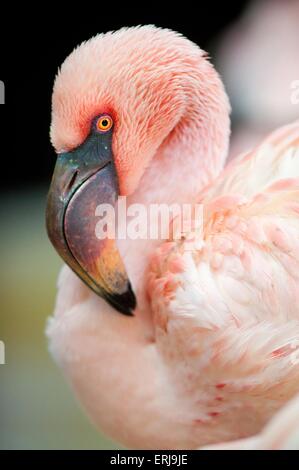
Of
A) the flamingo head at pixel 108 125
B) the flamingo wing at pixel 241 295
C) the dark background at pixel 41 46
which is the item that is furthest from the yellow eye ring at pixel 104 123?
the dark background at pixel 41 46

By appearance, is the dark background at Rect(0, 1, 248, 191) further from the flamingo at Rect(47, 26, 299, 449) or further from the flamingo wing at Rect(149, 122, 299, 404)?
the flamingo wing at Rect(149, 122, 299, 404)

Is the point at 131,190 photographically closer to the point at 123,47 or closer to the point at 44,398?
the point at 123,47

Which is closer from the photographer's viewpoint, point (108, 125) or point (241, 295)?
point (241, 295)

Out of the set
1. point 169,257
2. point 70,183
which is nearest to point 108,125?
point 70,183

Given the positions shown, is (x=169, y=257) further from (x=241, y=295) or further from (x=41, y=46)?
(x=41, y=46)

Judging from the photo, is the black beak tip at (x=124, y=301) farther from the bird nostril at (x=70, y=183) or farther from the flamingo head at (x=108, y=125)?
the bird nostril at (x=70, y=183)

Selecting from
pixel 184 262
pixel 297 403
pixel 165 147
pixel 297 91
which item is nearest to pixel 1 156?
pixel 297 91


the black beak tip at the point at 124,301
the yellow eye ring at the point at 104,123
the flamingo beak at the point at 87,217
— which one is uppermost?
the yellow eye ring at the point at 104,123
